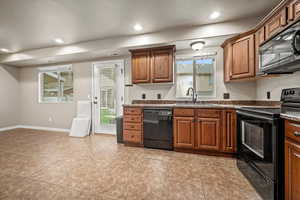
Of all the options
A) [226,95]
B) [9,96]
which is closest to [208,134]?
[226,95]

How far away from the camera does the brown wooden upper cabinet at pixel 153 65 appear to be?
3.21 m

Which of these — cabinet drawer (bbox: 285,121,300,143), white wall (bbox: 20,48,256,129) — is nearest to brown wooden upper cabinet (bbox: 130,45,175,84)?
white wall (bbox: 20,48,256,129)

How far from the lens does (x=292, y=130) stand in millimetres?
1213

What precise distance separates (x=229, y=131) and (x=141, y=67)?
7.57 ft

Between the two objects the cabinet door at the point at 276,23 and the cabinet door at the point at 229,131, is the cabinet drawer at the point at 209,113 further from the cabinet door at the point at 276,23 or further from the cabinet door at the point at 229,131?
the cabinet door at the point at 276,23

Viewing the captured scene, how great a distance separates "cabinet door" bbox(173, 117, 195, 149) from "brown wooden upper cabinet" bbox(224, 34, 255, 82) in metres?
1.23

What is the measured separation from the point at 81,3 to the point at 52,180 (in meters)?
2.57

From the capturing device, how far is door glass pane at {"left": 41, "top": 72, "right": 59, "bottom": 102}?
4910 millimetres

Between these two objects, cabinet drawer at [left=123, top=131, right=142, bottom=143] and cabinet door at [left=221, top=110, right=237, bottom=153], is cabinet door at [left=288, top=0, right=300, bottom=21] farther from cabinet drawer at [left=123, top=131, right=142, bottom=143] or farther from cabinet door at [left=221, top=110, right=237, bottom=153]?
cabinet drawer at [left=123, top=131, right=142, bottom=143]

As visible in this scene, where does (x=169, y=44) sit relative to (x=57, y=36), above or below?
below

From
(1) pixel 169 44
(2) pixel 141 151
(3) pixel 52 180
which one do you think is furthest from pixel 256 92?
(3) pixel 52 180

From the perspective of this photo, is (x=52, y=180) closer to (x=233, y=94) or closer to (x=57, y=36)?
(x=57, y=36)

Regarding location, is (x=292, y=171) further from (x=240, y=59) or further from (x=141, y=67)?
(x=141, y=67)

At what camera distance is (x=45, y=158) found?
8.44ft
